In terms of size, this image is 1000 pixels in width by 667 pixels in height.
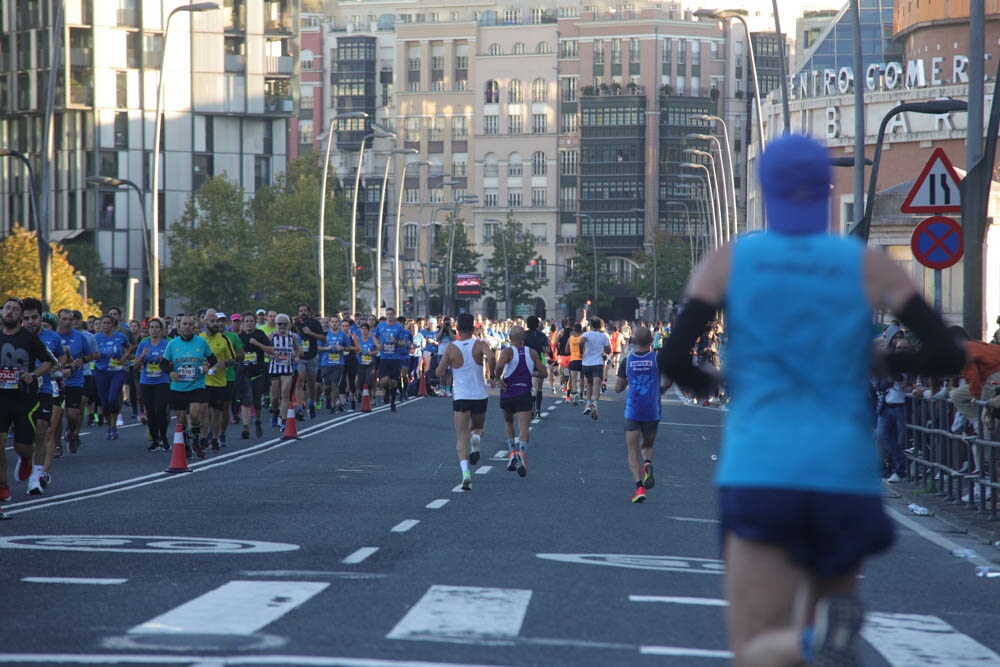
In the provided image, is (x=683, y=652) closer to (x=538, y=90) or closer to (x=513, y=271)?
(x=513, y=271)

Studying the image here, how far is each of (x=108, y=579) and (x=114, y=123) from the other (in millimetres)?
88757

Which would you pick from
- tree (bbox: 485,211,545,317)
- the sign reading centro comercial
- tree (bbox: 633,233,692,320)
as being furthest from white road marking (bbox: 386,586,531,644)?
tree (bbox: 485,211,545,317)

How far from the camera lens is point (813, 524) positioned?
3973mm

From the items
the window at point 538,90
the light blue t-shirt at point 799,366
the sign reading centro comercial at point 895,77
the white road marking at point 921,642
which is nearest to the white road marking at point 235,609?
the white road marking at point 921,642

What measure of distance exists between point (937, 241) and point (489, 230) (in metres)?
135

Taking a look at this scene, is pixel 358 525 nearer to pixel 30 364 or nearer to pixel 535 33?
pixel 30 364

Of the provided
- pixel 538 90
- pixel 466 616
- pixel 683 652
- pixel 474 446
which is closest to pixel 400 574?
pixel 466 616

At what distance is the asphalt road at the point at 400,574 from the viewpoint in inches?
290

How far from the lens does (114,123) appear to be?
3738 inches

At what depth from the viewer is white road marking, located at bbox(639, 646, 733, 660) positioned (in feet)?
24.0

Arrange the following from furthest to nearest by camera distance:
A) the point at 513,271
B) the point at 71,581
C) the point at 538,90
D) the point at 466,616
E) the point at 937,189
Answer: the point at 538,90
the point at 513,271
the point at 937,189
the point at 71,581
the point at 466,616

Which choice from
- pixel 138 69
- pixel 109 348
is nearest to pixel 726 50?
pixel 138 69

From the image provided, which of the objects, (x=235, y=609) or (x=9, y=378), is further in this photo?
(x=9, y=378)

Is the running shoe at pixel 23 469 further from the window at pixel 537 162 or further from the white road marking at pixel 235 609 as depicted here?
the window at pixel 537 162
